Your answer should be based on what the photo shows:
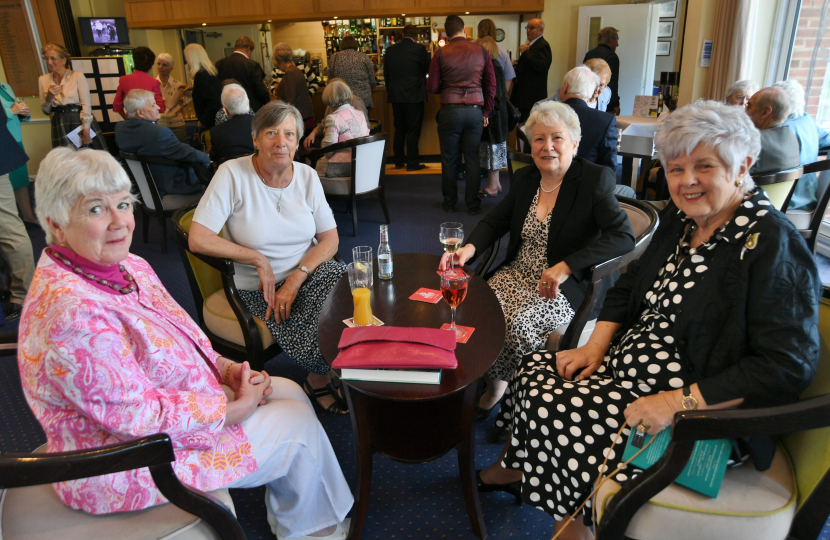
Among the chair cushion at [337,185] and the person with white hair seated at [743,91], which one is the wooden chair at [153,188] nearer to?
the chair cushion at [337,185]

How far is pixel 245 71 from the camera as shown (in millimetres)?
5293

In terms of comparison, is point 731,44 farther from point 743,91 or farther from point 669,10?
point 669,10

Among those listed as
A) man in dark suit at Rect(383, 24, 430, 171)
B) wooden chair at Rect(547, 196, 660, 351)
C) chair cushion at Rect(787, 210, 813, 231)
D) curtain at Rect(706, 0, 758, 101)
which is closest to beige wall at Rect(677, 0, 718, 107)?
curtain at Rect(706, 0, 758, 101)

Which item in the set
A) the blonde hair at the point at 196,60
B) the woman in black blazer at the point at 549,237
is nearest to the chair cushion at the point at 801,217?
the woman in black blazer at the point at 549,237

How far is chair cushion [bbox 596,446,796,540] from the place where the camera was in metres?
1.07

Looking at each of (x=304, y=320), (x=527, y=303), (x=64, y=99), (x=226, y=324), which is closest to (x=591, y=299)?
(x=527, y=303)

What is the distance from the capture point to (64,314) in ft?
3.32

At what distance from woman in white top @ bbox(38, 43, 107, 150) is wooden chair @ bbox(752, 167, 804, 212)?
17.2 feet

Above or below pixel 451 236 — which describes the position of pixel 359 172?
below

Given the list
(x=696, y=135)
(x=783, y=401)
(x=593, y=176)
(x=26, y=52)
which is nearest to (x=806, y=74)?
(x=593, y=176)

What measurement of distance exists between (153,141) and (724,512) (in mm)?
3878

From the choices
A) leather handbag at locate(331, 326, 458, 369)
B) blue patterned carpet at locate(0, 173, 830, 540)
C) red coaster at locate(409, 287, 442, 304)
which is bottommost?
blue patterned carpet at locate(0, 173, 830, 540)

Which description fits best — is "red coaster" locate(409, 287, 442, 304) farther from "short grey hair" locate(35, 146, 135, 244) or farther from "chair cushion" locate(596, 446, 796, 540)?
"short grey hair" locate(35, 146, 135, 244)

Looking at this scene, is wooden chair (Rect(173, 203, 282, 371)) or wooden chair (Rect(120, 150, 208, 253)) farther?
wooden chair (Rect(120, 150, 208, 253))
